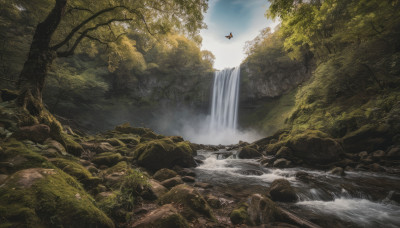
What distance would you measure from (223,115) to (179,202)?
2638 cm

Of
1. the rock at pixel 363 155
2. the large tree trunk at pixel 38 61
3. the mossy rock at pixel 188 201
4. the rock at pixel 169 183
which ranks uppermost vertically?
the large tree trunk at pixel 38 61

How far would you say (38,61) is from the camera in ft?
18.0

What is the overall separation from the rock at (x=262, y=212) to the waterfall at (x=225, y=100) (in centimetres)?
2488

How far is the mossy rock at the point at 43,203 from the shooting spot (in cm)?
153

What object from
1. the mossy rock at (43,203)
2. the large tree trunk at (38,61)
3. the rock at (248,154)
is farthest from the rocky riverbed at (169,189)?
the rock at (248,154)

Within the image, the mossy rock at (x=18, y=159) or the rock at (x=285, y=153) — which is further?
the rock at (x=285, y=153)

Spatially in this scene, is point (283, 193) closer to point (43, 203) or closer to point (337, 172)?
point (337, 172)

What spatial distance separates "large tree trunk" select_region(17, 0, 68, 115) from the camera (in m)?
5.19

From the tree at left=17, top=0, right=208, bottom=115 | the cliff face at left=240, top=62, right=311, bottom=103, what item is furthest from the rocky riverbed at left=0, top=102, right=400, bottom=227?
the cliff face at left=240, top=62, right=311, bottom=103

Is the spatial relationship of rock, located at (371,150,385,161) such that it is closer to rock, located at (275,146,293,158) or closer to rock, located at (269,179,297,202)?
rock, located at (275,146,293,158)

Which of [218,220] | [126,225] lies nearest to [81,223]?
[126,225]

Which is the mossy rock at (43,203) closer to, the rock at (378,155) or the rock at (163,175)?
the rock at (163,175)

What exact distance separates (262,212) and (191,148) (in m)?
8.84

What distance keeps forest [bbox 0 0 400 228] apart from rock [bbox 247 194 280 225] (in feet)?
0.06
